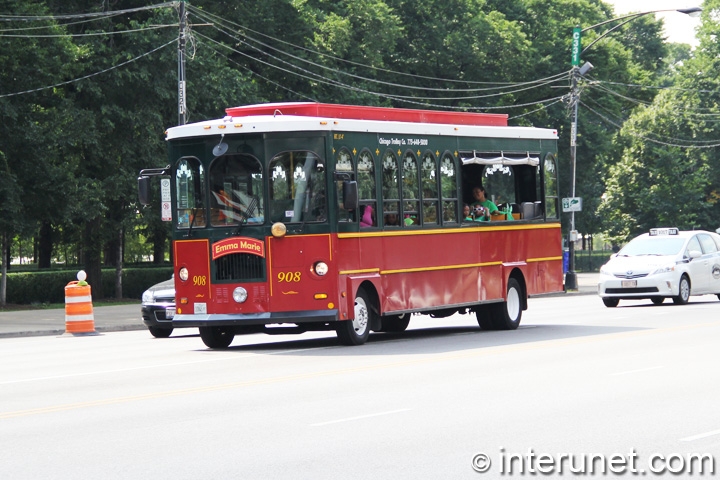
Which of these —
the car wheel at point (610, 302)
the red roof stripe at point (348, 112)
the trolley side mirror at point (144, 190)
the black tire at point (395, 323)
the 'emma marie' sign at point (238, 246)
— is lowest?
the car wheel at point (610, 302)

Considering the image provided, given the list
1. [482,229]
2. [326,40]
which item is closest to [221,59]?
[326,40]

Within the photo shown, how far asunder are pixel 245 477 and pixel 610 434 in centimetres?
316

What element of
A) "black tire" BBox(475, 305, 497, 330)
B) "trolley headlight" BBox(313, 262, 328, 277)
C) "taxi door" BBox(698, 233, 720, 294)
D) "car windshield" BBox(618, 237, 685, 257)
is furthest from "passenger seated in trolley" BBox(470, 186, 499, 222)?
"taxi door" BBox(698, 233, 720, 294)

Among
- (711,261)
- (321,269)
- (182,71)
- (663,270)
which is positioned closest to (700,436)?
(321,269)

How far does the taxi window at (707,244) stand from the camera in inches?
1236

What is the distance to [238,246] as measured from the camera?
18766mm

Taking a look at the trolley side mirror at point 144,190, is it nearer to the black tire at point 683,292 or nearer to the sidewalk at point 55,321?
the sidewalk at point 55,321

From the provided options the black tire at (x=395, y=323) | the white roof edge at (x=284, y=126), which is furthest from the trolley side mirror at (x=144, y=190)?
the black tire at (x=395, y=323)

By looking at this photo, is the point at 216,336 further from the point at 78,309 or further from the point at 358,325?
the point at 78,309

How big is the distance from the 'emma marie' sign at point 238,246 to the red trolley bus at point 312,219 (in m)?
0.02

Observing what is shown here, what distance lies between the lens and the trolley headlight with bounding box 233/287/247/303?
61.3 ft

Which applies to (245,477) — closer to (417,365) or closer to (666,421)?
(666,421)

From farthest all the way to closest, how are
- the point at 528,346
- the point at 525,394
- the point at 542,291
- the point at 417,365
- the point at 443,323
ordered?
the point at 443,323
the point at 542,291
the point at 528,346
the point at 417,365
the point at 525,394

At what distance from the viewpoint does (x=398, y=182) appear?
802 inches
